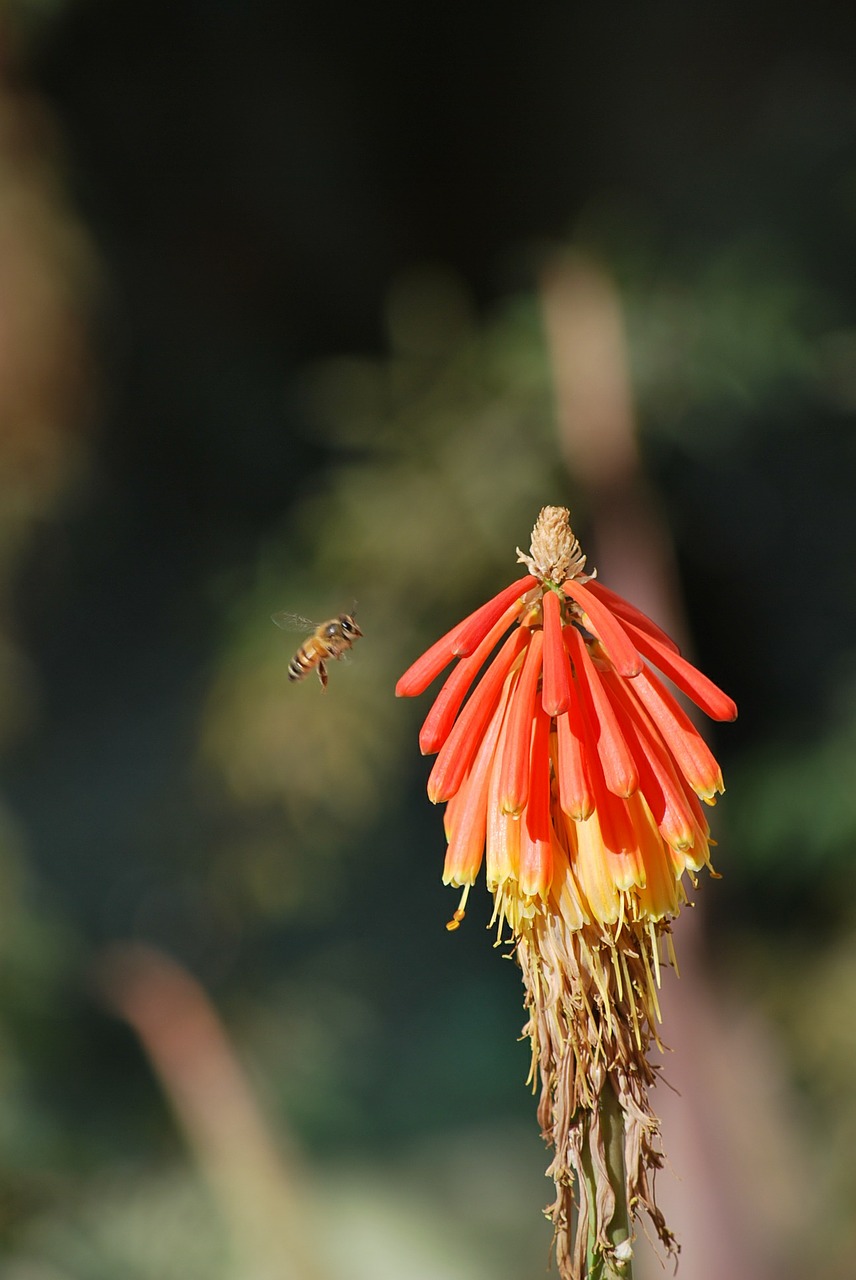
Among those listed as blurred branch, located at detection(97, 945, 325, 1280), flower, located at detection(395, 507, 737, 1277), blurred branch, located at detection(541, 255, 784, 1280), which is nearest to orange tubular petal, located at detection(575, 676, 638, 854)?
flower, located at detection(395, 507, 737, 1277)

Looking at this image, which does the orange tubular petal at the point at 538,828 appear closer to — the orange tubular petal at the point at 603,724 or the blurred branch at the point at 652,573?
the orange tubular petal at the point at 603,724

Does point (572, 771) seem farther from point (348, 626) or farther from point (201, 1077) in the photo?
point (201, 1077)

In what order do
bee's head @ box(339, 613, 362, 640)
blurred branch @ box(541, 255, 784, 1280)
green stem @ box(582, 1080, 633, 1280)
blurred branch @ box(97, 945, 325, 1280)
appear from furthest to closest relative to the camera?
1. blurred branch @ box(97, 945, 325, 1280)
2. blurred branch @ box(541, 255, 784, 1280)
3. bee's head @ box(339, 613, 362, 640)
4. green stem @ box(582, 1080, 633, 1280)

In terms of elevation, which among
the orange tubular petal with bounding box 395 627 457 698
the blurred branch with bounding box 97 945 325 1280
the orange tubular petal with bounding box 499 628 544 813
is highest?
the blurred branch with bounding box 97 945 325 1280

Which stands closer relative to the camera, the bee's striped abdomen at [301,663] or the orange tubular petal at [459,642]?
the orange tubular petal at [459,642]

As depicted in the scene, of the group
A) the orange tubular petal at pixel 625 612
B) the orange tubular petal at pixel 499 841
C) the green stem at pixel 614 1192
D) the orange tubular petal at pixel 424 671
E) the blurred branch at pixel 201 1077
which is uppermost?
the blurred branch at pixel 201 1077

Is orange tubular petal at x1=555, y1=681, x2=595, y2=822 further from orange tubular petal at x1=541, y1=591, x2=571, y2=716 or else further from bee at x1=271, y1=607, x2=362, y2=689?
bee at x1=271, y1=607, x2=362, y2=689

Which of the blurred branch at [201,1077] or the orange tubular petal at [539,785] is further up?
the blurred branch at [201,1077]

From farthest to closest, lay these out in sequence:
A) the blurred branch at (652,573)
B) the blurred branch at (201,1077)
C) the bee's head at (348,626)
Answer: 1. the blurred branch at (201,1077)
2. the blurred branch at (652,573)
3. the bee's head at (348,626)

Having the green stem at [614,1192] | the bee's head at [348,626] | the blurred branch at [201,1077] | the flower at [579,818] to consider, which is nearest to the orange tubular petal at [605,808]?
the flower at [579,818]
